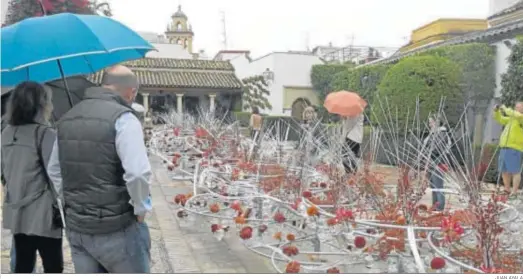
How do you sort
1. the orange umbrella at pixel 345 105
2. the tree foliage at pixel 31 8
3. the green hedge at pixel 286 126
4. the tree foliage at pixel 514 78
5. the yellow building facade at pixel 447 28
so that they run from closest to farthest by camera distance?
the tree foliage at pixel 31 8 → the orange umbrella at pixel 345 105 → the tree foliage at pixel 514 78 → the green hedge at pixel 286 126 → the yellow building facade at pixel 447 28

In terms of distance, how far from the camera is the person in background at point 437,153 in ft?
11.8

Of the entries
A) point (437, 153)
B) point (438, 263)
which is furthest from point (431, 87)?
point (438, 263)

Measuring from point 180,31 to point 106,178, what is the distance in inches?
1446

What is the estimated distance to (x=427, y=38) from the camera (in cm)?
1967

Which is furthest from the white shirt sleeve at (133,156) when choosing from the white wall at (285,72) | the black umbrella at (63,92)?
the white wall at (285,72)

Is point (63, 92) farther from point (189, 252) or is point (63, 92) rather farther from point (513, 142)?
point (513, 142)

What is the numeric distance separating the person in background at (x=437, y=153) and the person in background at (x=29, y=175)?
2.35 meters

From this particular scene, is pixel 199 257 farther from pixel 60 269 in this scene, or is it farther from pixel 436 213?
pixel 436 213

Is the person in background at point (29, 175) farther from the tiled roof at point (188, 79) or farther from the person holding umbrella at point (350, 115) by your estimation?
the tiled roof at point (188, 79)

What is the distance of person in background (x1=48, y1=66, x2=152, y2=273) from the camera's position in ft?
7.52

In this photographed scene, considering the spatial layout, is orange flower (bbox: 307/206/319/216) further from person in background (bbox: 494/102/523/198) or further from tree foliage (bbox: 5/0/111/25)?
tree foliage (bbox: 5/0/111/25)

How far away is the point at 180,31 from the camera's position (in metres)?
37.9

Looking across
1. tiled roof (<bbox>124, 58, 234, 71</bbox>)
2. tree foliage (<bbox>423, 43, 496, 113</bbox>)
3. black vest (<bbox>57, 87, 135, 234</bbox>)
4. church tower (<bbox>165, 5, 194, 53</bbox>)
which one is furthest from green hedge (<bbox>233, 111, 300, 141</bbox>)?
church tower (<bbox>165, 5, 194, 53</bbox>)

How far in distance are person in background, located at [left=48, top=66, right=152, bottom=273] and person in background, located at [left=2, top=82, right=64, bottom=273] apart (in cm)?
47
